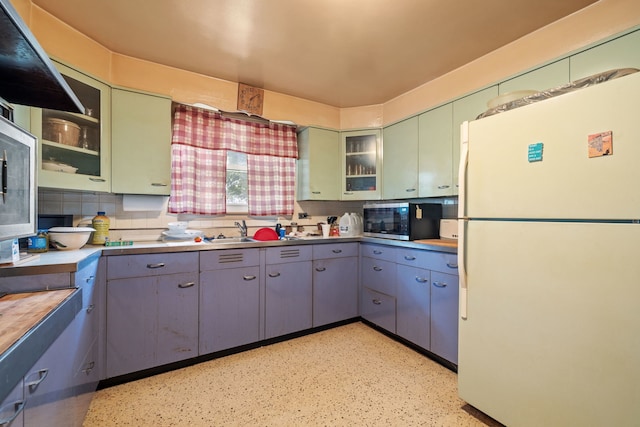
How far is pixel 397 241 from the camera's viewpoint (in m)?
2.46

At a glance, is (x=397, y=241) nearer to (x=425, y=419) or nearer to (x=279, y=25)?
(x=425, y=419)

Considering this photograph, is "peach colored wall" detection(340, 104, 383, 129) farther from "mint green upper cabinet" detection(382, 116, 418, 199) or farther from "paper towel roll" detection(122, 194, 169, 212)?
"paper towel roll" detection(122, 194, 169, 212)

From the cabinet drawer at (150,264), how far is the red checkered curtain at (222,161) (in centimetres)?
67

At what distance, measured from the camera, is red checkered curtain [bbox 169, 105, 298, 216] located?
8.39 feet

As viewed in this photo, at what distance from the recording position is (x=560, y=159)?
1226mm

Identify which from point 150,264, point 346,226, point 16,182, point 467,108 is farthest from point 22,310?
point 467,108

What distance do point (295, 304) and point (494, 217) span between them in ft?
5.74

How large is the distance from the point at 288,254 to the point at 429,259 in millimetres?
1175

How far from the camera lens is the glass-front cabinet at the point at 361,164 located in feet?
10.1

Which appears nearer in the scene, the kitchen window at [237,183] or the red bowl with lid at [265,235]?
the red bowl with lid at [265,235]

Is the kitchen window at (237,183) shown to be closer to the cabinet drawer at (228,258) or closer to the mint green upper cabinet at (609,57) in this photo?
the cabinet drawer at (228,258)

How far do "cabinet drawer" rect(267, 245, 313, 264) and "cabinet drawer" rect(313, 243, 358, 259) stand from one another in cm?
8

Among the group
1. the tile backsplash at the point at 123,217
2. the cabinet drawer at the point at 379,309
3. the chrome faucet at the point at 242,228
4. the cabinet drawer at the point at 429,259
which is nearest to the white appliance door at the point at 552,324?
the cabinet drawer at the point at 429,259

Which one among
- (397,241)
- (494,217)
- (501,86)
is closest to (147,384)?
(397,241)
